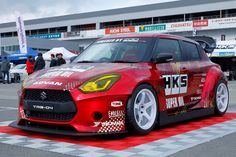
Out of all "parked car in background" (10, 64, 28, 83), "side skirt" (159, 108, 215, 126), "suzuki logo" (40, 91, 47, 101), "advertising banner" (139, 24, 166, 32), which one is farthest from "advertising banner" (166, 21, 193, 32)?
"suzuki logo" (40, 91, 47, 101)

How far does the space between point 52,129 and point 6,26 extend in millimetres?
91729

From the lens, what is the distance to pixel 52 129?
5816 millimetres

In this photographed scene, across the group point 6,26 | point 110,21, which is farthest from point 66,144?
point 6,26

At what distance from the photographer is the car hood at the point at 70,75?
5625mm

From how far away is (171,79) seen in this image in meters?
6.76

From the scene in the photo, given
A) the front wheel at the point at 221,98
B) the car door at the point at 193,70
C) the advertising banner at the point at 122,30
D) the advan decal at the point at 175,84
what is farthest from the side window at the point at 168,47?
the advertising banner at the point at 122,30

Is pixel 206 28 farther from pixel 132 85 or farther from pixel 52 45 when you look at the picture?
pixel 132 85

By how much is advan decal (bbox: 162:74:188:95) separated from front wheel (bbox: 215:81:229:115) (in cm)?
120

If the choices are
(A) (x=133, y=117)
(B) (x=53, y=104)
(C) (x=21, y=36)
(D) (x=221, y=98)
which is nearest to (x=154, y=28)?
(C) (x=21, y=36)

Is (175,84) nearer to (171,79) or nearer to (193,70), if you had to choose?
(171,79)

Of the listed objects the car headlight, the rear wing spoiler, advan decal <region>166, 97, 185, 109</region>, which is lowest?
advan decal <region>166, 97, 185, 109</region>

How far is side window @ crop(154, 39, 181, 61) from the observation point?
681 cm

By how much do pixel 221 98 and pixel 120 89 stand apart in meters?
3.30

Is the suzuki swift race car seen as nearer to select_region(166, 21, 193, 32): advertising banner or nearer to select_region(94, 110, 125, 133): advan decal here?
select_region(94, 110, 125, 133): advan decal
